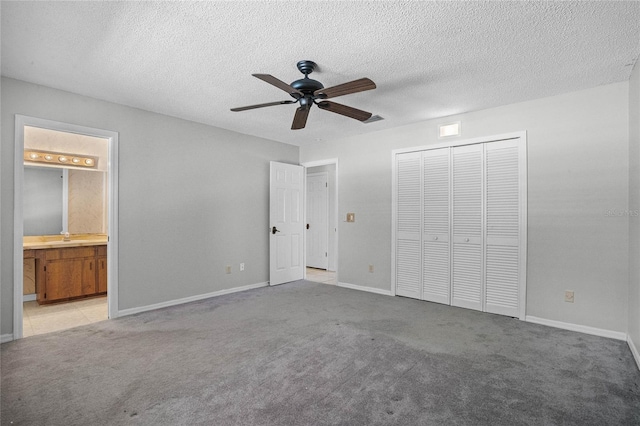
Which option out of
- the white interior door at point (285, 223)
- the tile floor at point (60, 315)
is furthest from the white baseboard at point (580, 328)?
the tile floor at point (60, 315)

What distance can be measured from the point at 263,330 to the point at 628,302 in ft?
11.4

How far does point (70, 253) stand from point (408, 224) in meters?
4.69

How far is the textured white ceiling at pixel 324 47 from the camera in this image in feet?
6.82

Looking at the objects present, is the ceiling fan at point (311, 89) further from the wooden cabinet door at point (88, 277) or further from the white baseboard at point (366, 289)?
the wooden cabinet door at point (88, 277)

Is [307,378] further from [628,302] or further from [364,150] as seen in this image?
[364,150]

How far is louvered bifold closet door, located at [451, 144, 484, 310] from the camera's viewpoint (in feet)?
13.3

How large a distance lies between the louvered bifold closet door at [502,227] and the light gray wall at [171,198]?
331cm

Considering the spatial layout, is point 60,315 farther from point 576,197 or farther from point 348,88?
point 576,197

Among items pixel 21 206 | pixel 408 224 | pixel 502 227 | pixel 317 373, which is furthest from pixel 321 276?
pixel 21 206

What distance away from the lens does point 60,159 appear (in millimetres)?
4926

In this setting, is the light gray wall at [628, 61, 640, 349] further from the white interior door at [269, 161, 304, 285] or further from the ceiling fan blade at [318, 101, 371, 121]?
the white interior door at [269, 161, 304, 285]

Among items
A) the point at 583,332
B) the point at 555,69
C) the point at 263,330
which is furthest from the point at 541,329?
the point at 263,330

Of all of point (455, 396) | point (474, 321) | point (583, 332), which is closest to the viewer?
point (455, 396)

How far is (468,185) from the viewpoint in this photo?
414 centimetres
